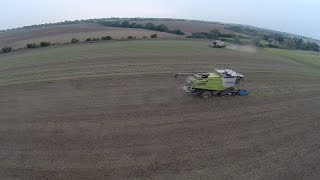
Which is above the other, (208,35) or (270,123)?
(208,35)

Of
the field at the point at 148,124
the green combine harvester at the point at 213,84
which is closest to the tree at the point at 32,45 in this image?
the field at the point at 148,124

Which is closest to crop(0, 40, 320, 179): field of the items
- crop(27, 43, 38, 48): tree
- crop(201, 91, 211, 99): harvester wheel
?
crop(201, 91, 211, 99): harvester wheel

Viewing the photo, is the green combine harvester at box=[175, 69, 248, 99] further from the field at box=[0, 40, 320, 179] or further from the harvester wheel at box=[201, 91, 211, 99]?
the field at box=[0, 40, 320, 179]

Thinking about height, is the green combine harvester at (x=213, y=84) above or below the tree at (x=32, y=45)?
below

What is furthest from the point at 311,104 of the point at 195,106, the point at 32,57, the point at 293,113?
the point at 32,57

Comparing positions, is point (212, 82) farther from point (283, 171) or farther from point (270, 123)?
point (283, 171)

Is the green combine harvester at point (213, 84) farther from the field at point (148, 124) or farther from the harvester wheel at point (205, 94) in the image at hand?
the field at point (148, 124)

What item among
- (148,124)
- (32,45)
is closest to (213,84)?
(148,124)
